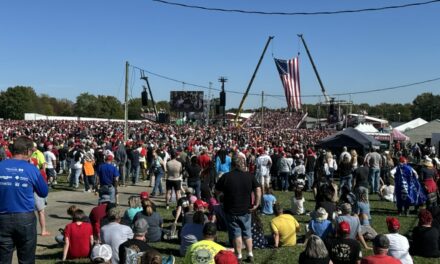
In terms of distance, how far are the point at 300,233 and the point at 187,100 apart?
59.7 metres

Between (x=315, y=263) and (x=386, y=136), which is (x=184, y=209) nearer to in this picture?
(x=315, y=263)

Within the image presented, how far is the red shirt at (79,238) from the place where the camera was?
7.34m

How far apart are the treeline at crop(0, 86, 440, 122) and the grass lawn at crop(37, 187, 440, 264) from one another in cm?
10062

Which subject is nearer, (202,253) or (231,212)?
(202,253)

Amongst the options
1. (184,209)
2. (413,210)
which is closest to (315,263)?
(184,209)

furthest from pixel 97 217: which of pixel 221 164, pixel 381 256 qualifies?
pixel 221 164

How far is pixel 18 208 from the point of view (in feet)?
14.2

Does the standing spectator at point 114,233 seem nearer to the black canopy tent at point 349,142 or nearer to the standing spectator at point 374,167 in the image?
the standing spectator at point 374,167

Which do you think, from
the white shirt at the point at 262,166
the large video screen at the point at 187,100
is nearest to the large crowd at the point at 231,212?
the white shirt at the point at 262,166

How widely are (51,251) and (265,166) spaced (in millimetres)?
8655

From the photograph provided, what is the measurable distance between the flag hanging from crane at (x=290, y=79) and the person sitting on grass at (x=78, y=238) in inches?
1194

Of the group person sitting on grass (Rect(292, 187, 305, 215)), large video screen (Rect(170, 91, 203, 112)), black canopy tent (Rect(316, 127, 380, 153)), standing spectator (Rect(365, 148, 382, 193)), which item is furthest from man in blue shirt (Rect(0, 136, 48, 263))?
large video screen (Rect(170, 91, 203, 112))

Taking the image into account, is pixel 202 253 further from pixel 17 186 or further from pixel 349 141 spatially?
pixel 349 141

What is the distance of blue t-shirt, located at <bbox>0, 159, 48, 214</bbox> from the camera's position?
14.1 feet
